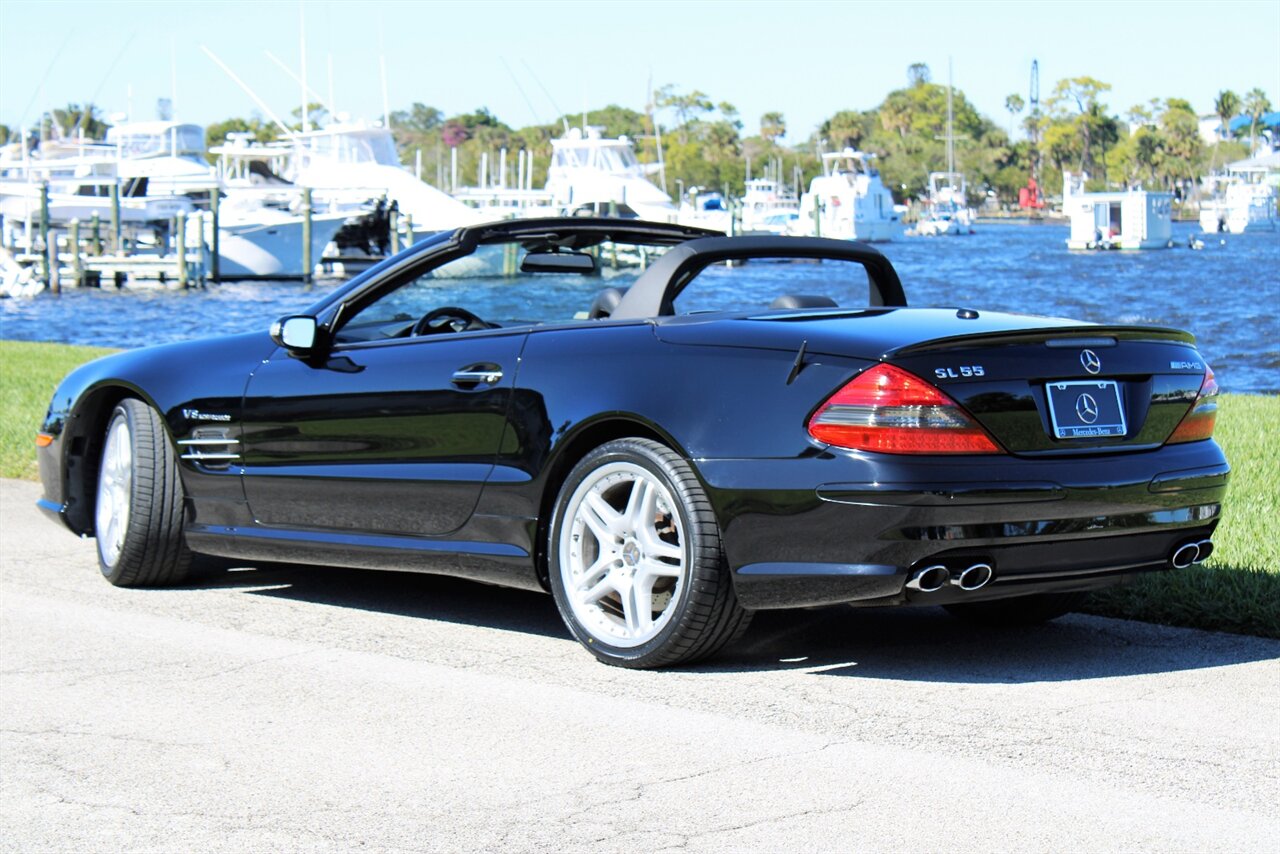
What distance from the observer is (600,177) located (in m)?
80.9

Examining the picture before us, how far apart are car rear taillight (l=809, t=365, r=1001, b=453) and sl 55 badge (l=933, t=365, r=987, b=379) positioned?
0.05 meters

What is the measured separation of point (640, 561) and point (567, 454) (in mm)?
456

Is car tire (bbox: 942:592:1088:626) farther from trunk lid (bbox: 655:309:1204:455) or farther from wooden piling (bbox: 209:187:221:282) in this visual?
wooden piling (bbox: 209:187:221:282)

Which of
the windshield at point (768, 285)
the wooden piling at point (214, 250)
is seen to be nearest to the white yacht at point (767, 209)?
the windshield at point (768, 285)

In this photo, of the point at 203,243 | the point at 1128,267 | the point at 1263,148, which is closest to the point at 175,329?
the point at 203,243

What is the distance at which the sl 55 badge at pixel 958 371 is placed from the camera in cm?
484

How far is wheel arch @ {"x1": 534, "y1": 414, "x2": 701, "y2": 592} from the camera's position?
5.35 metres

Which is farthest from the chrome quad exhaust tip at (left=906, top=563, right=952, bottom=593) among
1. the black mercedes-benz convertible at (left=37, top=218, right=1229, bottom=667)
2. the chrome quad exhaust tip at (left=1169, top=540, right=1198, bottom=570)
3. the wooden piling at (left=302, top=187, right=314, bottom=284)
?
the wooden piling at (left=302, top=187, right=314, bottom=284)

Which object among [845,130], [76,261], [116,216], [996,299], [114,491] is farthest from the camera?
[845,130]

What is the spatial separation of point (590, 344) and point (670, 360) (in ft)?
1.17

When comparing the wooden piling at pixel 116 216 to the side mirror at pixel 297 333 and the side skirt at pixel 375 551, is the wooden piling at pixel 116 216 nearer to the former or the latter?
the side skirt at pixel 375 551

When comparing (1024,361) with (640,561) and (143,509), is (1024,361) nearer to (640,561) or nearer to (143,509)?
(640,561)

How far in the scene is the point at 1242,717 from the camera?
4656mm

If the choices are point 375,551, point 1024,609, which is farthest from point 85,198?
point 1024,609
